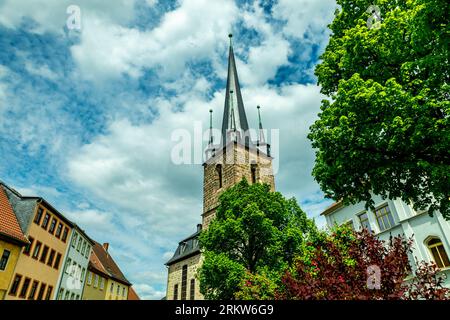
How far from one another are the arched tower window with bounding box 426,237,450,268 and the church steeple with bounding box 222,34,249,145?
24.4m

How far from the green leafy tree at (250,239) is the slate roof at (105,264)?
76.6 ft

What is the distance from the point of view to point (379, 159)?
9.22 m

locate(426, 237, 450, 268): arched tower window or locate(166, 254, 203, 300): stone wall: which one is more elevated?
locate(166, 254, 203, 300): stone wall

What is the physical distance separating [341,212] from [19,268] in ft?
81.2

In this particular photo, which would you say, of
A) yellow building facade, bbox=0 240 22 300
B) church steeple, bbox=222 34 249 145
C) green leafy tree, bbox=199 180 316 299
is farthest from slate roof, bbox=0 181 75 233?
church steeple, bbox=222 34 249 145

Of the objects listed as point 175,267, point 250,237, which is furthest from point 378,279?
point 175,267

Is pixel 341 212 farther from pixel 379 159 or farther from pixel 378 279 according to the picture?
pixel 378 279

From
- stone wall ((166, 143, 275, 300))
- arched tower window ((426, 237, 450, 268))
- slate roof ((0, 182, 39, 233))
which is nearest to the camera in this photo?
arched tower window ((426, 237, 450, 268))

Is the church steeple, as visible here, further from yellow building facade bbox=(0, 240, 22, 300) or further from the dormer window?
yellow building facade bbox=(0, 240, 22, 300)

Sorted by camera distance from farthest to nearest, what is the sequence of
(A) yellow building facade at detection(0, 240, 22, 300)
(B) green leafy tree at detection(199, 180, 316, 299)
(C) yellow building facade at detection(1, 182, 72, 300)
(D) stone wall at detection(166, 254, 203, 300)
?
(D) stone wall at detection(166, 254, 203, 300)
(C) yellow building facade at detection(1, 182, 72, 300)
(A) yellow building facade at detection(0, 240, 22, 300)
(B) green leafy tree at detection(199, 180, 316, 299)

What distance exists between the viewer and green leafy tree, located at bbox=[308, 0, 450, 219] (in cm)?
787

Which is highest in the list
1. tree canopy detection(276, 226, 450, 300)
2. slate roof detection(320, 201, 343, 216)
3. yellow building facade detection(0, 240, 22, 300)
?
slate roof detection(320, 201, 343, 216)

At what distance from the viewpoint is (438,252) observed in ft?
54.8

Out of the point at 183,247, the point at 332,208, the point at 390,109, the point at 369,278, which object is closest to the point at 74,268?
the point at 183,247
